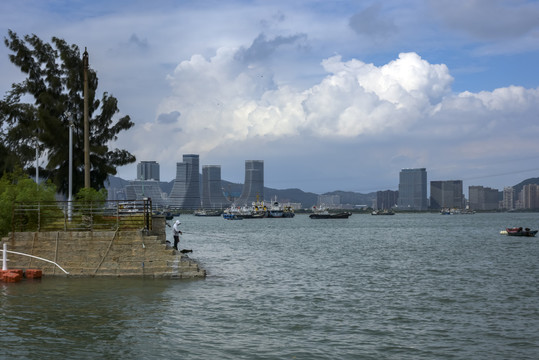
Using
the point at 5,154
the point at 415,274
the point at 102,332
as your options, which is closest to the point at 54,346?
the point at 102,332

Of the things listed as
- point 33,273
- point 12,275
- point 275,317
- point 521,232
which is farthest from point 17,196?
point 521,232

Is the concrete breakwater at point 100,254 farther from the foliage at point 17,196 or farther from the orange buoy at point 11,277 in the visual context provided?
the foliage at point 17,196

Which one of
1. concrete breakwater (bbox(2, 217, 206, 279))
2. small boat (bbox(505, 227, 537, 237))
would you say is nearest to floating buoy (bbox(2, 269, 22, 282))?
concrete breakwater (bbox(2, 217, 206, 279))

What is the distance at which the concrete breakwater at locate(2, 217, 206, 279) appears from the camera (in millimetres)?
27656

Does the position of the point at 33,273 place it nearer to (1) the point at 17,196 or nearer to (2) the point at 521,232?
(1) the point at 17,196

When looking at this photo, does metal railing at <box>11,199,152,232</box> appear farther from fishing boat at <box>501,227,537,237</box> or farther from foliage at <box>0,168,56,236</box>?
fishing boat at <box>501,227,537,237</box>

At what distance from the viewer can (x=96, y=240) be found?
28.0 meters

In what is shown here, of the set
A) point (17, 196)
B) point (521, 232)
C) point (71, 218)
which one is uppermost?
point (17, 196)

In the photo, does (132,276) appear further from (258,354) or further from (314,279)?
(258,354)

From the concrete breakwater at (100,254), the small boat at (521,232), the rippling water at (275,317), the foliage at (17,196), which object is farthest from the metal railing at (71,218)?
the small boat at (521,232)

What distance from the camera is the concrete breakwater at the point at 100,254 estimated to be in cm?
2766

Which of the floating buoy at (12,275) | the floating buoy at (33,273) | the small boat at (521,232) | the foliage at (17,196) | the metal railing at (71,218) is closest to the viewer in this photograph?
the floating buoy at (12,275)

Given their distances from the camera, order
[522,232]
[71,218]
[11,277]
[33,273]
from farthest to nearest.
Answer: [522,232]
[71,218]
[33,273]
[11,277]

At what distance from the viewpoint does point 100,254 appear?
28.1 meters
